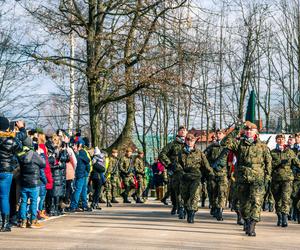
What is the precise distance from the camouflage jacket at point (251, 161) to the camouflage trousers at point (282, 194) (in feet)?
6.52

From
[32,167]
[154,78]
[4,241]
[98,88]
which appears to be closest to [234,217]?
[32,167]

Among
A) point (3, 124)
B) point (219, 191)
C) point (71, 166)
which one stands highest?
point (3, 124)

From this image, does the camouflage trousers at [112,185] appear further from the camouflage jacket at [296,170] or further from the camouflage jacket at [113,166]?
the camouflage jacket at [296,170]

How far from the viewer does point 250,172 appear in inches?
553

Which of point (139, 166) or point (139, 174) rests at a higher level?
point (139, 166)

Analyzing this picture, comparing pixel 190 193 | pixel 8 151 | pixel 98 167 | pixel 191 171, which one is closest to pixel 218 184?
pixel 191 171

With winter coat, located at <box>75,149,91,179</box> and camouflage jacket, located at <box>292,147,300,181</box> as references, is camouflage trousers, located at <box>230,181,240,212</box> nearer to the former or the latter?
camouflage jacket, located at <box>292,147,300,181</box>

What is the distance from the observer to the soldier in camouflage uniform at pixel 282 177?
16203 millimetres

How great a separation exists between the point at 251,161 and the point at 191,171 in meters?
2.61

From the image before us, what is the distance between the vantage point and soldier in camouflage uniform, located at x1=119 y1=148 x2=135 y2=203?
26562 mm

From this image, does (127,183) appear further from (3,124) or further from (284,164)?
(3,124)

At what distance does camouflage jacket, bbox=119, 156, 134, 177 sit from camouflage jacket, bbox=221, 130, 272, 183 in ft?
40.6

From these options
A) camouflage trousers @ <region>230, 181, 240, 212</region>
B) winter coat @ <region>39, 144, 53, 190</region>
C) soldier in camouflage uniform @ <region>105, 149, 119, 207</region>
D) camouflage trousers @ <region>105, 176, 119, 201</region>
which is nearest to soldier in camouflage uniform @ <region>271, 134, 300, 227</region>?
camouflage trousers @ <region>230, 181, 240, 212</region>

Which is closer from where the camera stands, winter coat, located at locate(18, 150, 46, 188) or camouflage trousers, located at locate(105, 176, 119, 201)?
winter coat, located at locate(18, 150, 46, 188)
